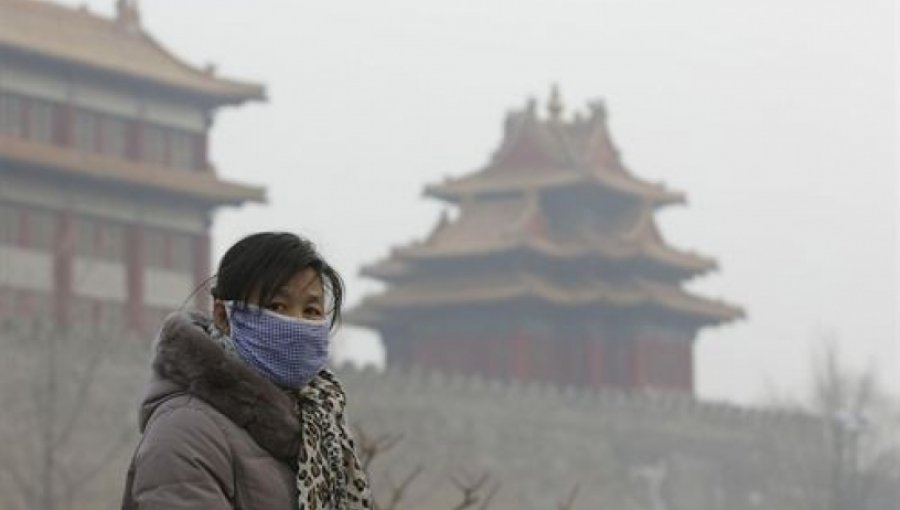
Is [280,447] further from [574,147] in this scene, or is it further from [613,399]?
[574,147]

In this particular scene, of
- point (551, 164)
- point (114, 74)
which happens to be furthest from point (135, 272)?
point (551, 164)

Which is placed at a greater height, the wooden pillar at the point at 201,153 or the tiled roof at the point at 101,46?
the tiled roof at the point at 101,46

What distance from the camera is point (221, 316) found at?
3.21 m

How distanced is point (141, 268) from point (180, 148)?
7.72 feet

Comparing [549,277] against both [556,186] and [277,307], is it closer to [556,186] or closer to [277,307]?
[556,186]

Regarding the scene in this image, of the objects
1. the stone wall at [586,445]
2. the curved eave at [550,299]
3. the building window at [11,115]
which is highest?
the building window at [11,115]

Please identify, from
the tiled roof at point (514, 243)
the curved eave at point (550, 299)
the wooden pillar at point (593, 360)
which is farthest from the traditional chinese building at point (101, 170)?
the wooden pillar at point (593, 360)

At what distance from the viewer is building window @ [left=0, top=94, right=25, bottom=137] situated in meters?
31.2

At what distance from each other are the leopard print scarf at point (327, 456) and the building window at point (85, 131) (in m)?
29.0

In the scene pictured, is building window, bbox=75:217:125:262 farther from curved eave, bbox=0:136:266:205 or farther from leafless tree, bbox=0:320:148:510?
leafless tree, bbox=0:320:148:510

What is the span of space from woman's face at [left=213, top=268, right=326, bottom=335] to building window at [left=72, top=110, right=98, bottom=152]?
95.3 feet

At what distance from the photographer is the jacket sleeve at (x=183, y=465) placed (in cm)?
292

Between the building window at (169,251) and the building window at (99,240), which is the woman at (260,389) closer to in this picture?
the building window at (99,240)

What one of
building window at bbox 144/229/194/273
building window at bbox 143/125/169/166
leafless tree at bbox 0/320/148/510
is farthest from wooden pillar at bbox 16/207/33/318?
building window at bbox 143/125/169/166
